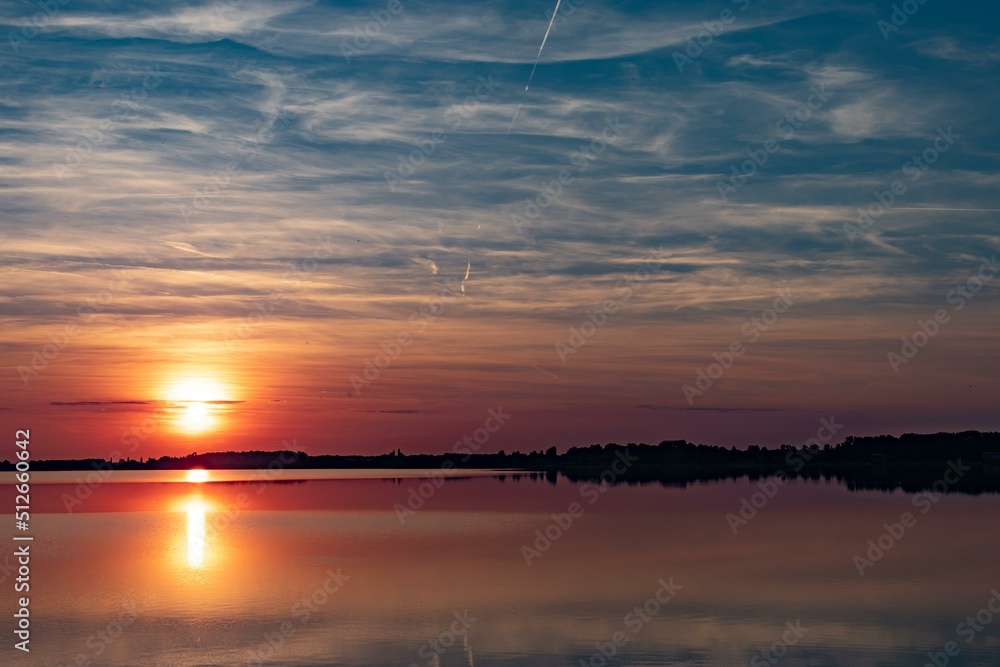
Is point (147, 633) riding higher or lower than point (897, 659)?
higher

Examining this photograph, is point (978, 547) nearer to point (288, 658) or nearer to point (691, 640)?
point (691, 640)

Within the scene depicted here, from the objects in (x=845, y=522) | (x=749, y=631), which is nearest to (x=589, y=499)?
(x=845, y=522)

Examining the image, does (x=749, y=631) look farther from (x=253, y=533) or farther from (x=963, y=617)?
(x=253, y=533)

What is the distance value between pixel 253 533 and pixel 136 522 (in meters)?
15.1

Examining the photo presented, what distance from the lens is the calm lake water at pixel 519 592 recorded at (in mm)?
22359

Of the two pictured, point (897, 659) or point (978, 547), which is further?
point (978, 547)

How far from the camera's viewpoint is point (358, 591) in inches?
1209

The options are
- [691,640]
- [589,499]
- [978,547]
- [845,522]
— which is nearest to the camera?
[691,640]

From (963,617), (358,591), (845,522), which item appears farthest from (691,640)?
(845,522)

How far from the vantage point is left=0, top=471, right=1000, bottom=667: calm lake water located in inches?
880

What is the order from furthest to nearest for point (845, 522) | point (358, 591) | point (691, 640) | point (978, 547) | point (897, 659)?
point (845, 522) → point (978, 547) → point (358, 591) → point (691, 640) → point (897, 659)

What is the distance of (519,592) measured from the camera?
30.0 m

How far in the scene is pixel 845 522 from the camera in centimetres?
5219

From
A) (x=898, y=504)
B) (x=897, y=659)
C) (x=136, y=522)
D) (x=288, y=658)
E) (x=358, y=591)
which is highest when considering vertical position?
(x=136, y=522)
